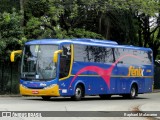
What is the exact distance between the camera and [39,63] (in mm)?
24703

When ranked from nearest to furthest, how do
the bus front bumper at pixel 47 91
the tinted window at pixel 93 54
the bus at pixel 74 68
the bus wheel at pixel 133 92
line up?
the bus front bumper at pixel 47 91, the bus at pixel 74 68, the tinted window at pixel 93 54, the bus wheel at pixel 133 92

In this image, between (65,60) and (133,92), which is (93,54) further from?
(133,92)

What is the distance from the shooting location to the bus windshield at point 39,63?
2447 centimetres

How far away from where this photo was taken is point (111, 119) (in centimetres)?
1600

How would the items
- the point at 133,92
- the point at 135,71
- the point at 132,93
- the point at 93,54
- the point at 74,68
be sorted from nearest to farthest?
the point at 74,68 < the point at 93,54 < the point at 135,71 < the point at 132,93 < the point at 133,92

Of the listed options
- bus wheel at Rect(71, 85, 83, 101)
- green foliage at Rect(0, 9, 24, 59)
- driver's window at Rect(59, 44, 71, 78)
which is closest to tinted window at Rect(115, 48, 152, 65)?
bus wheel at Rect(71, 85, 83, 101)

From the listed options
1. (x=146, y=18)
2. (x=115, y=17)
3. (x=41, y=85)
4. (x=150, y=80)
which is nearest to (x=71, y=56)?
(x=41, y=85)

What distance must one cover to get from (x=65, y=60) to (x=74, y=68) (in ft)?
2.70

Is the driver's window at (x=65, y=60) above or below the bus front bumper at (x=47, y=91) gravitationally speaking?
above

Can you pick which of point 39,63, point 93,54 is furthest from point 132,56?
point 39,63

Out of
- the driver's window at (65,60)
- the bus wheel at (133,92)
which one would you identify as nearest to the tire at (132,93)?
the bus wheel at (133,92)

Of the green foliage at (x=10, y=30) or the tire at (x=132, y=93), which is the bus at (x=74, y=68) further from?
the green foliage at (x=10, y=30)

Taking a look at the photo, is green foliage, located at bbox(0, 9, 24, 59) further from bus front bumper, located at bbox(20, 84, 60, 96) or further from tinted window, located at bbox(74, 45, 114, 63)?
bus front bumper, located at bbox(20, 84, 60, 96)

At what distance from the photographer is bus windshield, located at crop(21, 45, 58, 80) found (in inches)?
963
